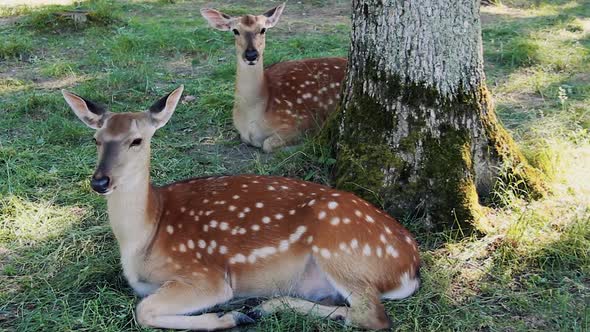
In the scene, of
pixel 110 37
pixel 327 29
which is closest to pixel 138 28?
Result: pixel 110 37

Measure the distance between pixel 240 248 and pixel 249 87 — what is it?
2480mm

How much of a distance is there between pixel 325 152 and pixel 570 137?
71.5 inches

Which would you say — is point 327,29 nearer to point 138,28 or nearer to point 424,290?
point 138,28

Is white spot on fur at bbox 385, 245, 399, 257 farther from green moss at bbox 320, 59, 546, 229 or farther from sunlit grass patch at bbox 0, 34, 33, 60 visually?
sunlit grass patch at bbox 0, 34, 33, 60

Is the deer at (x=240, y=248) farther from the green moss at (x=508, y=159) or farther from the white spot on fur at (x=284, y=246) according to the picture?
the green moss at (x=508, y=159)

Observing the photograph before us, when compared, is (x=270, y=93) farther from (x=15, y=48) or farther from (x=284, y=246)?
(x=15, y=48)

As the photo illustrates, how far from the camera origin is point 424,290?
3.47 meters

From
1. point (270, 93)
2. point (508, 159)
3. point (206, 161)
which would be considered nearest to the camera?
point (508, 159)

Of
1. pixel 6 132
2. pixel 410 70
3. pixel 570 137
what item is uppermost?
pixel 410 70

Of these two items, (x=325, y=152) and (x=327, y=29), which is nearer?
(x=325, y=152)

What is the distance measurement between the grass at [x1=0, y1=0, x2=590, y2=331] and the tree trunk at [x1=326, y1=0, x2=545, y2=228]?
0.50 feet

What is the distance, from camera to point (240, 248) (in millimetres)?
3449

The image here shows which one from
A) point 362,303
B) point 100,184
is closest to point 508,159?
point 362,303

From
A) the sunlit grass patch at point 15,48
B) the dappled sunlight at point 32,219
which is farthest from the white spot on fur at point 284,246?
the sunlit grass patch at point 15,48
